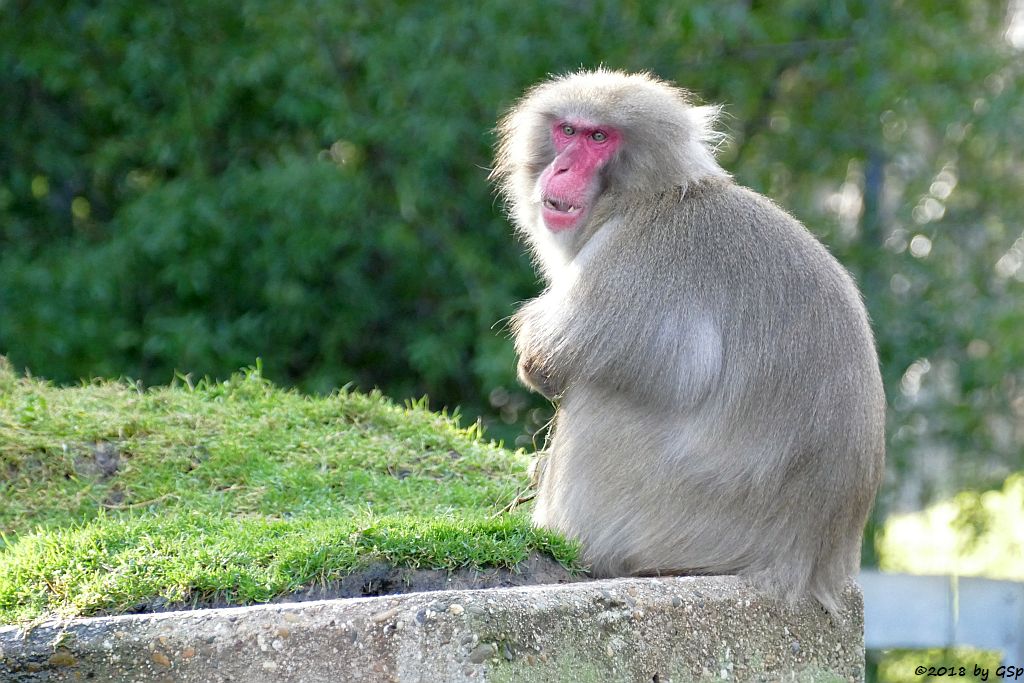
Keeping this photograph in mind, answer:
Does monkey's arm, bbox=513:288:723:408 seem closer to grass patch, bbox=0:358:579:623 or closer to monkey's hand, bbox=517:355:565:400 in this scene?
monkey's hand, bbox=517:355:565:400

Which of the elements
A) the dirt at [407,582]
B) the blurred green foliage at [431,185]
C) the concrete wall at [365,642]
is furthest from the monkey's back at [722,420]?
the blurred green foliage at [431,185]

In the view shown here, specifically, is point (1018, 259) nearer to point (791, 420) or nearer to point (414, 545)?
point (791, 420)

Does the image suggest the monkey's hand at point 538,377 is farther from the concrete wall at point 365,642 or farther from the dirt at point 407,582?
the concrete wall at point 365,642

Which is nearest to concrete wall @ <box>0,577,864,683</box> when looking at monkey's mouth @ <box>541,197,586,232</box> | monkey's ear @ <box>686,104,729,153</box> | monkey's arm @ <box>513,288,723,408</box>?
monkey's arm @ <box>513,288,723,408</box>

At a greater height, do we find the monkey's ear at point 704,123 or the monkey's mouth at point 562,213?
the monkey's ear at point 704,123

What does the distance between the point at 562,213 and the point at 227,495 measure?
197 centimetres

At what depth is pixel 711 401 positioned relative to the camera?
15.4 feet

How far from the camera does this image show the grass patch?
433 centimetres

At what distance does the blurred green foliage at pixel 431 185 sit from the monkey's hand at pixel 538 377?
5.35m

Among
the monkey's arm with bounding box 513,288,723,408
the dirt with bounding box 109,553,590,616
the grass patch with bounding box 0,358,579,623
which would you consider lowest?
the grass patch with bounding box 0,358,579,623

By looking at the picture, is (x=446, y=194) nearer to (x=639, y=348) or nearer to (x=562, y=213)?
(x=562, y=213)

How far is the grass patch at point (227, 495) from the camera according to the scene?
4.33 meters

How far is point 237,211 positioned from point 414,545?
742cm

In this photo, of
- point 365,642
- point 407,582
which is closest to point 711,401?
point 407,582
